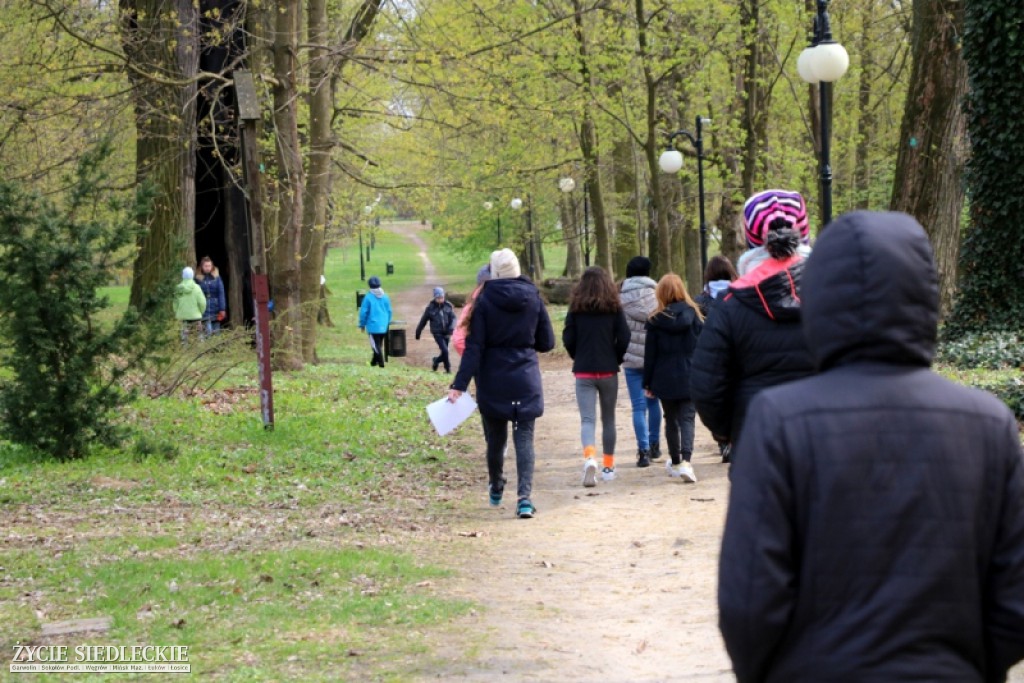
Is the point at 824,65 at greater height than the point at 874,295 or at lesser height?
greater

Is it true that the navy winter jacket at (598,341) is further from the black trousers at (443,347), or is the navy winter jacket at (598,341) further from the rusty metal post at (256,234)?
the black trousers at (443,347)

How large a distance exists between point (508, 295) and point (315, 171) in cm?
1337

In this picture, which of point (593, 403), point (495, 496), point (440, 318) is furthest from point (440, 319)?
point (495, 496)

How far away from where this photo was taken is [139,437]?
12500mm

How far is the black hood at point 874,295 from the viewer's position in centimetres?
258

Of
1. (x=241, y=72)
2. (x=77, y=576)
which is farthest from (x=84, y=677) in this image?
(x=241, y=72)

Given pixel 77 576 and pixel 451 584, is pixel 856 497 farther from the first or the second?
pixel 77 576

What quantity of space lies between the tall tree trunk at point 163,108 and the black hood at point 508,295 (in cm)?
898

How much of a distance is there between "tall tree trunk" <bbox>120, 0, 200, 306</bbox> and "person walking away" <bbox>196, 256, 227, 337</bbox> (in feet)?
4.58

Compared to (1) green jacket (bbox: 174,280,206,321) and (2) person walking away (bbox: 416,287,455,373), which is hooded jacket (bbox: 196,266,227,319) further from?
(2) person walking away (bbox: 416,287,455,373)

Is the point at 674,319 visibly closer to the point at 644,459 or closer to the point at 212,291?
the point at 644,459

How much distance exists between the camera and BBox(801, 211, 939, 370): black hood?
2.58 metres

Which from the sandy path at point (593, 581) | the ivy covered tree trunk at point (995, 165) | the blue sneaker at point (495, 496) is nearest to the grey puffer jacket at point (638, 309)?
the sandy path at point (593, 581)

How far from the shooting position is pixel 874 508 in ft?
8.46
